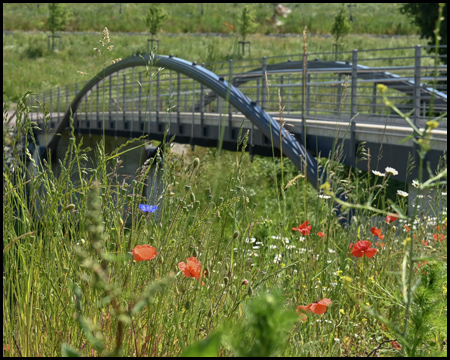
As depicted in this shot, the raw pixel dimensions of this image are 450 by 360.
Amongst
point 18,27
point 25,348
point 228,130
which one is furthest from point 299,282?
point 18,27

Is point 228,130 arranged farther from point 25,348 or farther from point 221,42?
point 221,42

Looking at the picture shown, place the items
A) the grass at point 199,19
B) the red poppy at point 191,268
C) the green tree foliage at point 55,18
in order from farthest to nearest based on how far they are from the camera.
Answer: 1. the grass at point 199,19
2. the green tree foliage at point 55,18
3. the red poppy at point 191,268

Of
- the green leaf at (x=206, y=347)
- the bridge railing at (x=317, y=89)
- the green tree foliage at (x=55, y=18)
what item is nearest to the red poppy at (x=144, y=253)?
the bridge railing at (x=317, y=89)

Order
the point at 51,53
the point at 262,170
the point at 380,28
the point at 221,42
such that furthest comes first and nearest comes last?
the point at 380,28, the point at 221,42, the point at 51,53, the point at 262,170

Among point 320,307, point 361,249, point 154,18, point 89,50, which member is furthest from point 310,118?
point 89,50

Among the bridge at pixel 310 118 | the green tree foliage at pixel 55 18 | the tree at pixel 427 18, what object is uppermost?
the green tree foliage at pixel 55 18

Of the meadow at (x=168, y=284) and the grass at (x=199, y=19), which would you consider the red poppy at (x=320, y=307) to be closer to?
the meadow at (x=168, y=284)

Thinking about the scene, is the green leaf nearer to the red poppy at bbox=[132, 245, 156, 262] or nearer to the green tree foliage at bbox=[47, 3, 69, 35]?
the red poppy at bbox=[132, 245, 156, 262]

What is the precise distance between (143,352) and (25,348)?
351mm

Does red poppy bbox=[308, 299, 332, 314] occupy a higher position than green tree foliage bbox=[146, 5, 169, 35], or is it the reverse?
green tree foliage bbox=[146, 5, 169, 35]

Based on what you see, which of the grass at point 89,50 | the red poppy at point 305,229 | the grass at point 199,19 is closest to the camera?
the red poppy at point 305,229

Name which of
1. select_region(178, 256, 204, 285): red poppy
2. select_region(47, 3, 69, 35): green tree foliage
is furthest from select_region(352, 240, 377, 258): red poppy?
select_region(47, 3, 69, 35): green tree foliage

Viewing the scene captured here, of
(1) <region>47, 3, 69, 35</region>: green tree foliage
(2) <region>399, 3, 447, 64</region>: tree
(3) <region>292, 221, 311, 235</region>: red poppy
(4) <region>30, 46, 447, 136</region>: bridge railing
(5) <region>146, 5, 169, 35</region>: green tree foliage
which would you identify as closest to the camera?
(3) <region>292, 221, 311, 235</region>: red poppy

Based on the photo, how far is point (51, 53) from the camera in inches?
1660
